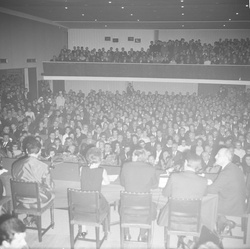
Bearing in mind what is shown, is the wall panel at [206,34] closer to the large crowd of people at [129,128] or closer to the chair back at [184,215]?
the large crowd of people at [129,128]

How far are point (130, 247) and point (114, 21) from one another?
16.8 m

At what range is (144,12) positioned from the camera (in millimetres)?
15750

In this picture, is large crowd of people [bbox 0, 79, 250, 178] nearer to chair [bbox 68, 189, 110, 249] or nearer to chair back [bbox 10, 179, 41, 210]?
chair [bbox 68, 189, 110, 249]

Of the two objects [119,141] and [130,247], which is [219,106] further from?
[130,247]

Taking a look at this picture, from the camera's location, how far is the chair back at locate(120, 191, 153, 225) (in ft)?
14.4

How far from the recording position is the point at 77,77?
56.9 ft

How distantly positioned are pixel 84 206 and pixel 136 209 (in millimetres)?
758

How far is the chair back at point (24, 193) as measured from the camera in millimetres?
4641

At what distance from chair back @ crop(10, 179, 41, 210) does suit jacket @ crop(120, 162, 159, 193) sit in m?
1.36

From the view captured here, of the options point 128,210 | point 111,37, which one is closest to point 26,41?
point 111,37

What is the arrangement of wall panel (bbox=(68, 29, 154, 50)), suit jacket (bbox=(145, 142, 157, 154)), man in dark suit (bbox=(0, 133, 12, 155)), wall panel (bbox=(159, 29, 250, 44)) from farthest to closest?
wall panel (bbox=(68, 29, 154, 50))
wall panel (bbox=(159, 29, 250, 44))
suit jacket (bbox=(145, 142, 157, 154))
man in dark suit (bbox=(0, 133, 12, 155))

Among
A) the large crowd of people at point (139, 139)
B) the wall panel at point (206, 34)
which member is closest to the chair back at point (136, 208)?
the large crowd of people at point (139, 139)

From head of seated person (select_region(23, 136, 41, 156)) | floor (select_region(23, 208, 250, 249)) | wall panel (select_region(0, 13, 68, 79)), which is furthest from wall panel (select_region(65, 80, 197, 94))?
head of seated person (select_region(23, 136, 41, 156))

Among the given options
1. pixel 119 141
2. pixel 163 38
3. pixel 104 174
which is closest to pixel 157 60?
pixel 163 38
